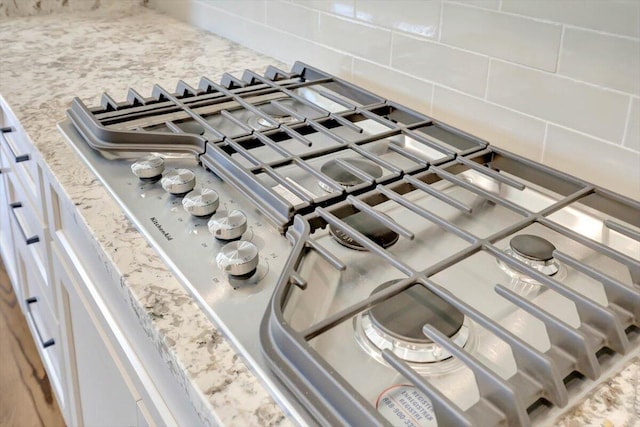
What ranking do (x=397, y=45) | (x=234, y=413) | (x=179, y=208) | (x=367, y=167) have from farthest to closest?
(x=397, y=45) → (x=367, y=167) → (x=179, y=208) → (x=234, y=413)

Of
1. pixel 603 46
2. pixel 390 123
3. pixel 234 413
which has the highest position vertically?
pixel 603 46

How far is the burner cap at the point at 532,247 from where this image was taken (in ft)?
2.38

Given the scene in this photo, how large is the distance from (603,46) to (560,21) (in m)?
0.08

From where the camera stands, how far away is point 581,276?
0.74 metres

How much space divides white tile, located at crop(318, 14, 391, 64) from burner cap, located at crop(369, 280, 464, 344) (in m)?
0.68

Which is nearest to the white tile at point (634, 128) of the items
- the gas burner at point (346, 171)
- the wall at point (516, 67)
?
the wall at point (516, 67)

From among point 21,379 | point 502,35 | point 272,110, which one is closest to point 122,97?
point 272,110

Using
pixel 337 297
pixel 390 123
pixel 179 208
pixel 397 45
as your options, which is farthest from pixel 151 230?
pixel 397 45

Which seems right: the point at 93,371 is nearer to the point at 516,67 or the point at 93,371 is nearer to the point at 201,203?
the point at 201,203

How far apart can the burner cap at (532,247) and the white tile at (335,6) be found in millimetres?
691

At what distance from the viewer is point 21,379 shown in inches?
71.2

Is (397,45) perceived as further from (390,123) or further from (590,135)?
(590,135)

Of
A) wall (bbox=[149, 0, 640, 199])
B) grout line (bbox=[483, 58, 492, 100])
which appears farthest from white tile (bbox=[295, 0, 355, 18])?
grout line (bbox=[483, 58, 492, 100])

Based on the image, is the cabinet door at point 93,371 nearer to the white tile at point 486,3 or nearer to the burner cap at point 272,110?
the burner cap at point 272,110
